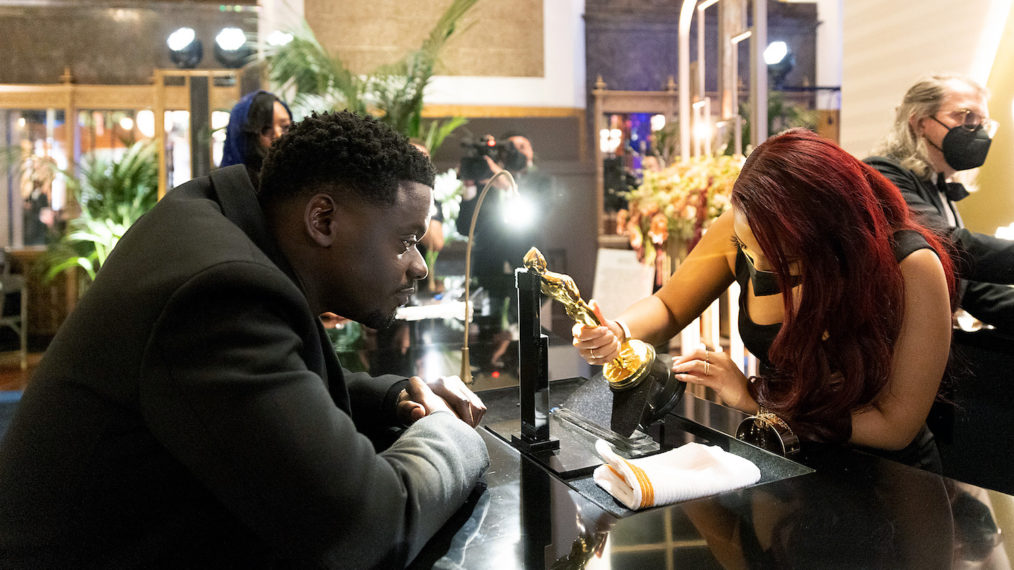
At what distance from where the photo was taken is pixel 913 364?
5.15ft

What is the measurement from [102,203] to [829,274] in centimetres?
583

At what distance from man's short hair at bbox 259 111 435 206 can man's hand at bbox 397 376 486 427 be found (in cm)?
42

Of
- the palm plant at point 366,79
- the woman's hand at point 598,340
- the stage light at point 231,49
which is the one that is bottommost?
the woman's hand at point 598,340

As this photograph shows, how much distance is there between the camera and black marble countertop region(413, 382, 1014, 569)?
94 cm

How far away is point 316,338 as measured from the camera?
979 millimetres

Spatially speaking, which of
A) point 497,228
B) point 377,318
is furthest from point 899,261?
point 497,228

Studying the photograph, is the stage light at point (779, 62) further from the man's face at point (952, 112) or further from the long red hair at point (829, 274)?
the long red hair at point (829, 274)

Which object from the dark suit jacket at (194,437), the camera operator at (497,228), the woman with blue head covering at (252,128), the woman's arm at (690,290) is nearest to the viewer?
the dark suit jacket at (194,437)

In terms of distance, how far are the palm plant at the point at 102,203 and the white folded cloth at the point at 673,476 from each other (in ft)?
18.0

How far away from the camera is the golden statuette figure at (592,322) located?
1.41 meters

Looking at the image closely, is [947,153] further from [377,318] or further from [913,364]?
[377,318]

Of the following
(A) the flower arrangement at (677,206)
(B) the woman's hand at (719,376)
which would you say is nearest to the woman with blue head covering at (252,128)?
(A) the flower arrangement at (677,206)

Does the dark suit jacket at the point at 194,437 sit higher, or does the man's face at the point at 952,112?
the man's face at the point at 952,112

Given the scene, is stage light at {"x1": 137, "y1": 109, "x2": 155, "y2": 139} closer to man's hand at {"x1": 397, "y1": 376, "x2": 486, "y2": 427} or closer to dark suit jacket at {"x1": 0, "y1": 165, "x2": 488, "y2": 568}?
man's hand at {"x1": 397, "y1": 376, "x2": 486, "y2": 427}
